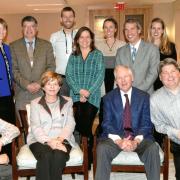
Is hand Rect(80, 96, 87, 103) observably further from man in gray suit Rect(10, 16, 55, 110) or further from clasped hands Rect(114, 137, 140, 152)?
clasped hands Rect(114, 137, 140, 152)

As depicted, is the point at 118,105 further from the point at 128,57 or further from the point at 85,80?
the point at 128,57

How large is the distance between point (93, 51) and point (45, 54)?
566 mm

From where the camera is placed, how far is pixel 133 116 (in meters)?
3.35

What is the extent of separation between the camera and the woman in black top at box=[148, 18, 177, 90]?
13.2 ft

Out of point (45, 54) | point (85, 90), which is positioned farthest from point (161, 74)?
point (45, 54)

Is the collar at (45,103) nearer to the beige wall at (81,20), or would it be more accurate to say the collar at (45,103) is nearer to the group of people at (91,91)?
the group of people at (91,91)

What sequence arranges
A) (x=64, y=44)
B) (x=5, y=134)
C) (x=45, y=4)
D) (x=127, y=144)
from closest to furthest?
1. (x=5, y=134)
2. (x=127, y=144)
3. (x=64, y=44)
4. (x=45, y=4)

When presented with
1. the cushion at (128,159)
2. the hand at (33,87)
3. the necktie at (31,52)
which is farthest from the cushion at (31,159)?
the necktie at (31,52)

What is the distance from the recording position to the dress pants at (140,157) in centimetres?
302

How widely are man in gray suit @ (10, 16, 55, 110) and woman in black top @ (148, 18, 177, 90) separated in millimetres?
1239

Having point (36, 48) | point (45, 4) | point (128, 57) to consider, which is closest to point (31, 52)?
point (36, 48)

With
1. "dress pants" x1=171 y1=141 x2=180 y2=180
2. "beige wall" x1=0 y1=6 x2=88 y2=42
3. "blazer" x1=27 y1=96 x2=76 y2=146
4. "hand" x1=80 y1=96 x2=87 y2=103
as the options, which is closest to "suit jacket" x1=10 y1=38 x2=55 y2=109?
"hand" x1=80 y1=96 x2=87 y2=103

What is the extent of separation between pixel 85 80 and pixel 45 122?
762mm

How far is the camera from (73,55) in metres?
3.96
